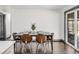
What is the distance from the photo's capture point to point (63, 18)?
24.8 feet

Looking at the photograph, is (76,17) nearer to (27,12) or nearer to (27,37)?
(27,37)

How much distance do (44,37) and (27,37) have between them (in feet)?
2.19

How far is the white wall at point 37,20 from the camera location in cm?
761

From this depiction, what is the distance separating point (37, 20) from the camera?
7.76 m

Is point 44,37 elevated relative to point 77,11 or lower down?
lower down

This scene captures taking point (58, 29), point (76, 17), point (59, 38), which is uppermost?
point (76, 17)

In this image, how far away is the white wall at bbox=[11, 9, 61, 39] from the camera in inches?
300

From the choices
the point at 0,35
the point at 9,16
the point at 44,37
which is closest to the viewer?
the point at 44,37

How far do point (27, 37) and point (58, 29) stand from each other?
9.59 feet
